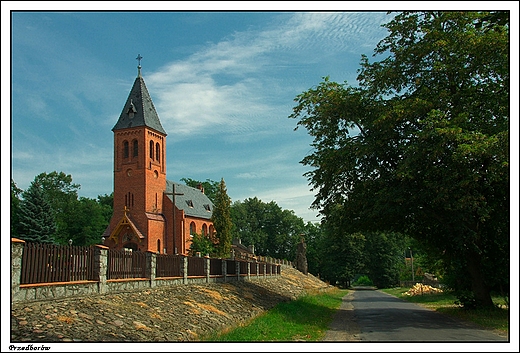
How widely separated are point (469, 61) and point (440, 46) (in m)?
1.25

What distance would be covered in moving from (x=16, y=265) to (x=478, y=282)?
691 inches

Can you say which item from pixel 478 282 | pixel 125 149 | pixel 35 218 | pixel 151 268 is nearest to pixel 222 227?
pixel 125 149

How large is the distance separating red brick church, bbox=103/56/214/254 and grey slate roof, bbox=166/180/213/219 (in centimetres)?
373

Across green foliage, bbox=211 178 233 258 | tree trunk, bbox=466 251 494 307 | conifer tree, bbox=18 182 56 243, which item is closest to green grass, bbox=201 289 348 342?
tree trunk, bbox=466 251 494 307

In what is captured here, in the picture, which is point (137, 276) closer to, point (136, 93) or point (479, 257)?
point (479, 257)

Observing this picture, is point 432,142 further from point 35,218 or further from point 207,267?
point 35,218

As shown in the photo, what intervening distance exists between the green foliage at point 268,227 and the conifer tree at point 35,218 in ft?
160

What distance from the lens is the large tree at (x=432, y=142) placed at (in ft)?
55.5

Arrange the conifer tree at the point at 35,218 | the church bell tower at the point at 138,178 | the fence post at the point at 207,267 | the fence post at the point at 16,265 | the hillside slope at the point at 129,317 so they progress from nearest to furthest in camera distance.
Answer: the hillside slope at the point at 129,317, the fence post at the point at 16,265, the fence post at the point at 207,267, the conifer tree at the point at 35,218, the church bell tower at the point at 138,178

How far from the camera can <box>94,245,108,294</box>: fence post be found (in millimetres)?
13875

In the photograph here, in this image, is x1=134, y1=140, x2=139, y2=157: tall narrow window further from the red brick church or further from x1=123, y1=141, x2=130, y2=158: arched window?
x1=123, y1=141, x2=130, y2=158: arched window

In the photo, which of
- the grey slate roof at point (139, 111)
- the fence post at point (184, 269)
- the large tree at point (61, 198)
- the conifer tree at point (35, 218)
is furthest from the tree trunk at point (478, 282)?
the large tree at point (61, 198)

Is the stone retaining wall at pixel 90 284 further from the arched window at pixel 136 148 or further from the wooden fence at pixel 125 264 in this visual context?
the arched window at pixel 136 148

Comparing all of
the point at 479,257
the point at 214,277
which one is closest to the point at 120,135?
the point at 214,277
